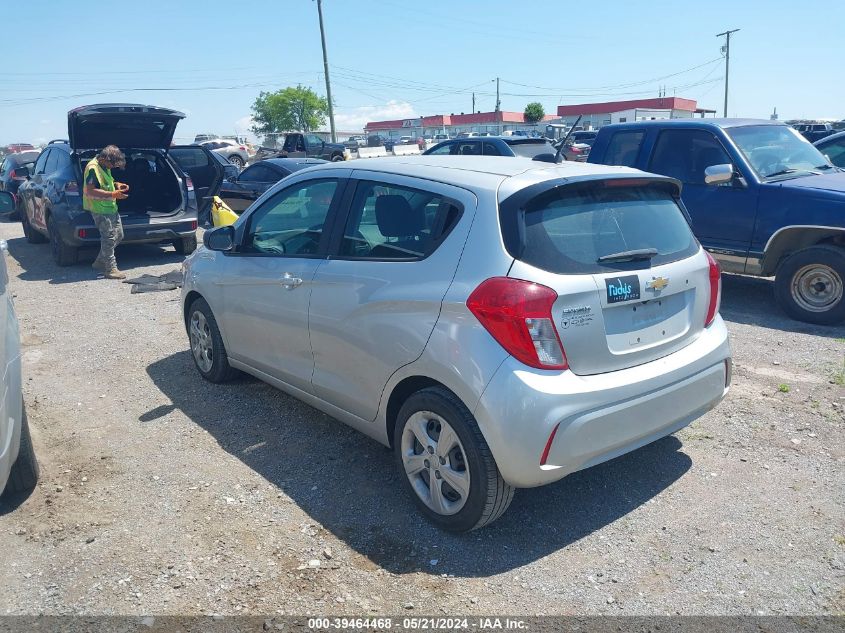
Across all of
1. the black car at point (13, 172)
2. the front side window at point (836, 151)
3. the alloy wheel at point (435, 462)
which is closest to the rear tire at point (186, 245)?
the black car at point (13, 172)

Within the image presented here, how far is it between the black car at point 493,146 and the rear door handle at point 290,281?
9798 millimetres

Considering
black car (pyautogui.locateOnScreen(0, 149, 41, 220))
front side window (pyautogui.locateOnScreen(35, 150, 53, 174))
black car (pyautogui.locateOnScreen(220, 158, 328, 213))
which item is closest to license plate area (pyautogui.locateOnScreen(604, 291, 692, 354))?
black car (pyautogui.locateOnScreen(220, 158, 328, 213))

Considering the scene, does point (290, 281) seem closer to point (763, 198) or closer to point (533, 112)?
point (763, 198)

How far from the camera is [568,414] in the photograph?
3.08 meters

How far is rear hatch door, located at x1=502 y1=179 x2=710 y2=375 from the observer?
125 inches

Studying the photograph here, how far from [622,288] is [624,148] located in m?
5.66

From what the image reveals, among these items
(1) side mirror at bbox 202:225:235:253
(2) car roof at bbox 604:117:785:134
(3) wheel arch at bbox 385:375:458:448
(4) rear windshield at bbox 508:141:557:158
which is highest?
(2) car roof at bbox 604:117:785:134

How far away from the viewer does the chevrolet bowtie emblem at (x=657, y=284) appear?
11.3 ft

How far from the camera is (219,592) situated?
312 cm

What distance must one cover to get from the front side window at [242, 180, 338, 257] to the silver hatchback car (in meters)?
0.02

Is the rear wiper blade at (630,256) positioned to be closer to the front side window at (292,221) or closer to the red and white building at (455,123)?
the front side window at (292,221)

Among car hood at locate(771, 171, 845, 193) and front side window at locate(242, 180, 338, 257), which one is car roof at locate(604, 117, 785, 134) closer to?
car hood at locate(771, 171, 845, 193)

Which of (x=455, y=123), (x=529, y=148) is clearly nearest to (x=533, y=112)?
(x=455, y=123)

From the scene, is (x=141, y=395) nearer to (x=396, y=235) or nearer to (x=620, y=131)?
(x=396, y=235)
